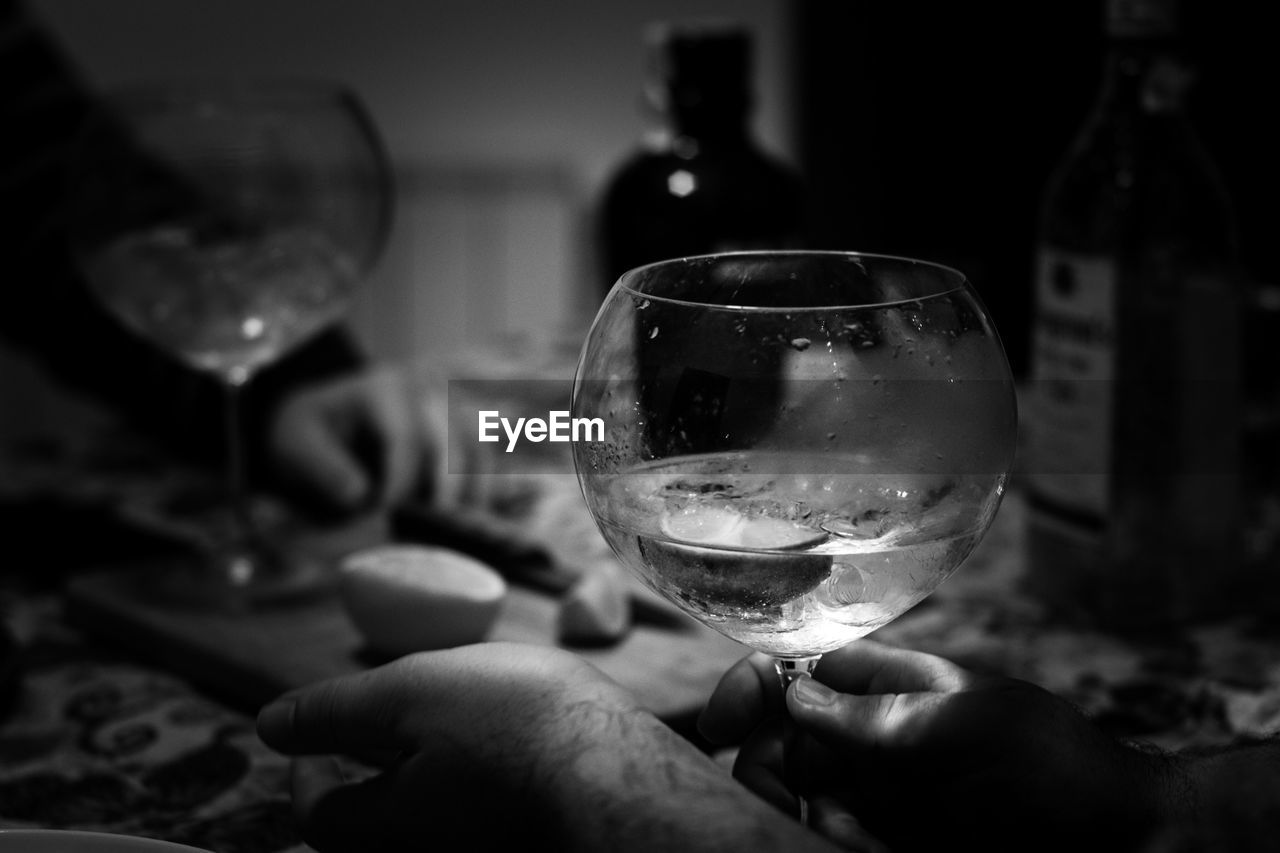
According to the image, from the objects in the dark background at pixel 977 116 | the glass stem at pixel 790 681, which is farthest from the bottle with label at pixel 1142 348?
the dark background at pixel 977 116

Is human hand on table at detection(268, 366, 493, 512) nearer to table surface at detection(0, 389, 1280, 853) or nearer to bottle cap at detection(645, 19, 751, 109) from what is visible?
table surface at detection(0, 389, 1280, 853)

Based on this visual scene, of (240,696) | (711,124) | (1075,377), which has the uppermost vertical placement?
(711,124)

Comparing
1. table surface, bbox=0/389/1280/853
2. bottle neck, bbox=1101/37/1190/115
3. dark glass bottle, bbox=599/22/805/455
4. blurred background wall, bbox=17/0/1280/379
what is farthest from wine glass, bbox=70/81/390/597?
blurred background wall, bbox=17/0/1280/379

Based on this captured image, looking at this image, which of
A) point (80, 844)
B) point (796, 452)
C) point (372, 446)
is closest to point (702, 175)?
point (372, 446)

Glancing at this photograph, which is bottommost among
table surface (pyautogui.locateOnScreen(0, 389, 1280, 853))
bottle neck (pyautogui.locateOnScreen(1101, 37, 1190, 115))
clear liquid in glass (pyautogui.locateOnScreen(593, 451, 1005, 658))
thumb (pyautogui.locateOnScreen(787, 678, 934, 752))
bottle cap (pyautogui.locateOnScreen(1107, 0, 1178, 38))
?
table surface (pyautogui.locateOnScreen(0, 389, 1280, 853))

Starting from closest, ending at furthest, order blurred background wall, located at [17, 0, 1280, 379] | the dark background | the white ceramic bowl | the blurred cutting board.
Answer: the white ceramic bowl, the blurred cutting board, the dark background, blurred background wall, located at [17, 0, 1280, 379]

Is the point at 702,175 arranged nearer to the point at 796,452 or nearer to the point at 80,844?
the point at 796,452
